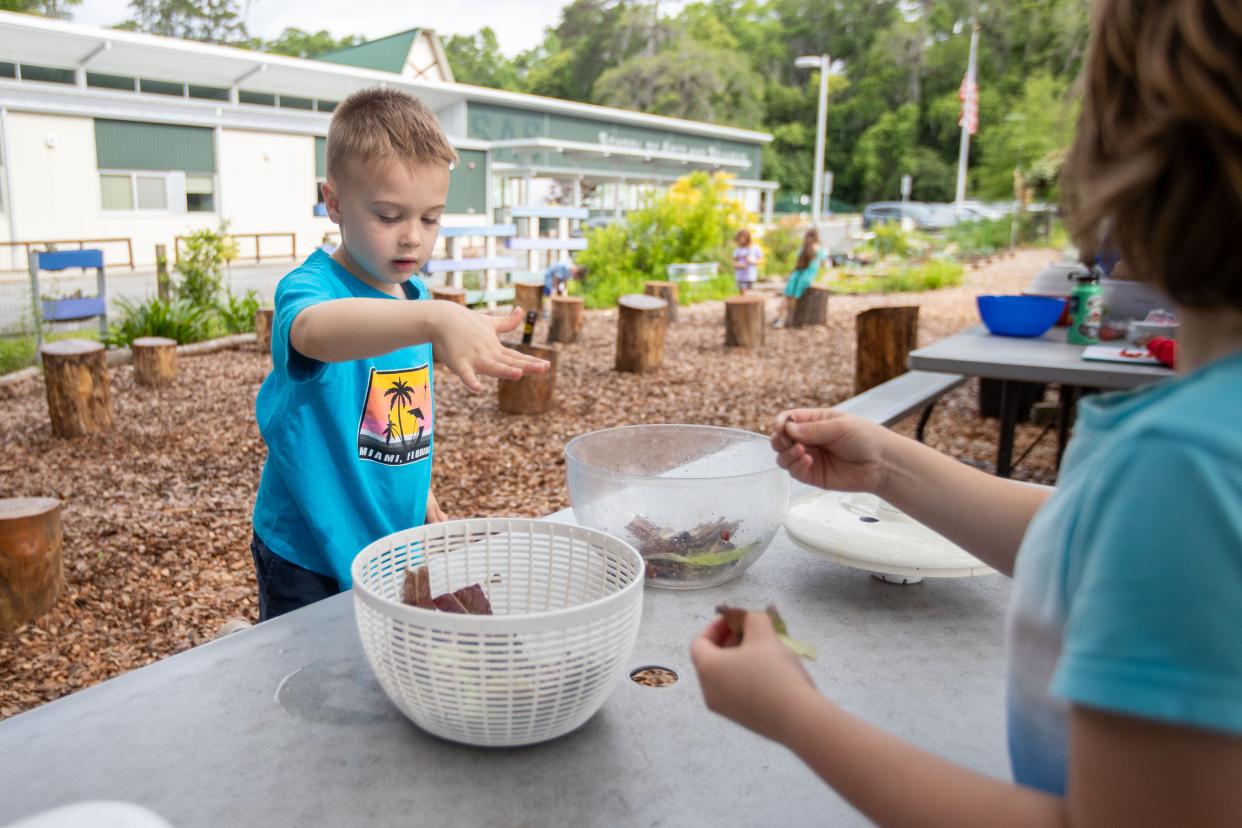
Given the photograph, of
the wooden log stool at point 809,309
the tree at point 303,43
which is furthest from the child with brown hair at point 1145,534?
the tree at point 303,43

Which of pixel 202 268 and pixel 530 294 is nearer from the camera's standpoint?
pixel 202 268

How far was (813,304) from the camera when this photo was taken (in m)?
11.3

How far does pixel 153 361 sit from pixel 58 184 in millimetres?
9043

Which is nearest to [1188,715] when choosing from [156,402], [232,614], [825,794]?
[825,794]

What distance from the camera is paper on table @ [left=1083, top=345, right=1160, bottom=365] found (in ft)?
11.2

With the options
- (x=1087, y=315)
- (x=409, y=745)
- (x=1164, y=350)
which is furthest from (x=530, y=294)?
(x=409, y=745)

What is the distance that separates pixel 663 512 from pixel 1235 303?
0.88m

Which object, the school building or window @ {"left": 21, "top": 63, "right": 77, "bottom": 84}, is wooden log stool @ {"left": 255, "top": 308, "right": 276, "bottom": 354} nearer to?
the school building

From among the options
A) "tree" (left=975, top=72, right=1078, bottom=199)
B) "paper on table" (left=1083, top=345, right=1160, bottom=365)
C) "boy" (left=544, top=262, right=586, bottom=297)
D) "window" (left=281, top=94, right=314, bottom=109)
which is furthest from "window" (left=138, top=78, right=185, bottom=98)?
"tree" (left=975, top=72, right=1078, bottom=199)

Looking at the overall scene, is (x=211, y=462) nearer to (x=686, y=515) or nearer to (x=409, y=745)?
(x=686, y=515)

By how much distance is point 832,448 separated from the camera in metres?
1.09

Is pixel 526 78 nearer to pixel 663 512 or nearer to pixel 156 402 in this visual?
pixel 156 402

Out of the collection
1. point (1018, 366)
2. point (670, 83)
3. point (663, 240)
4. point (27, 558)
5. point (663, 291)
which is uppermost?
point (670, 83)

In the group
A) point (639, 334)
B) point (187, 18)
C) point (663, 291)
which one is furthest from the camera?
point (187, 18)
